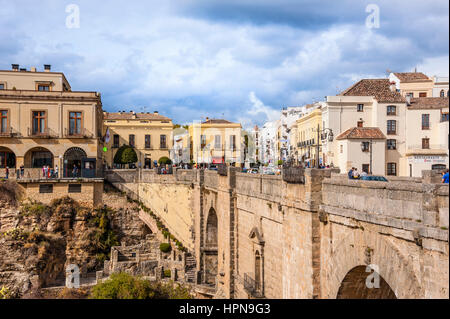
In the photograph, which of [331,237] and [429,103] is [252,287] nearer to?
[331,237]

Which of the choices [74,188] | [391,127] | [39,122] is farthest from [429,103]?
[39,122]

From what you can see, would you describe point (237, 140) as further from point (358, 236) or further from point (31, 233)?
point (358, 236)

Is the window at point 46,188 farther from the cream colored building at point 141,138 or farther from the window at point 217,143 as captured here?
the window at point 217,143

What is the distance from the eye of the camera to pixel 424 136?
31156mm

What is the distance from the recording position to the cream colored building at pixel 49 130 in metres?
34.7

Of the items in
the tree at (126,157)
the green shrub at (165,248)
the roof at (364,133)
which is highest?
the roof at (364,133)

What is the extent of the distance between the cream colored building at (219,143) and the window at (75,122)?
808 inches

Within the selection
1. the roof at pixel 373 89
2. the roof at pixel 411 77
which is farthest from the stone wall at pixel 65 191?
the roof at pixel 411 77

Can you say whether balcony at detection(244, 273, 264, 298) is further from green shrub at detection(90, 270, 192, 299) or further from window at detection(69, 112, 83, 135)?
window at detection(69, 112, 83, 135)

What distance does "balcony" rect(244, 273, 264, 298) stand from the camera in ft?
56.5

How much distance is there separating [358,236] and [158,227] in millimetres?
26928

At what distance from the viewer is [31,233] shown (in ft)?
103
